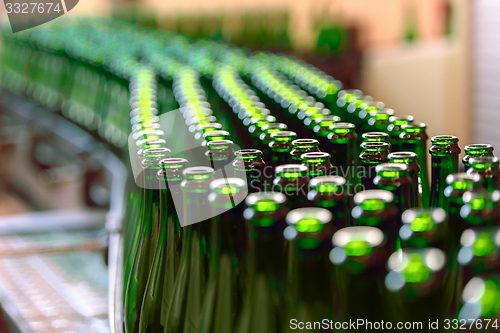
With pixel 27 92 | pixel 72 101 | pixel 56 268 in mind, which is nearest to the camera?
pixel 56 268

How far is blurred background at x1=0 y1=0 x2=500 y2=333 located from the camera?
1020 mm

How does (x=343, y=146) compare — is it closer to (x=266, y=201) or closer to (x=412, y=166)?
(x=412, y=166)

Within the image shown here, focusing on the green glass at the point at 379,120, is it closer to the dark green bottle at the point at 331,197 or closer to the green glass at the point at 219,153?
the green glass at the point at 219,153

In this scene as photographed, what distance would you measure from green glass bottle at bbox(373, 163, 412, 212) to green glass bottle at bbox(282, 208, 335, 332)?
4.2 inches

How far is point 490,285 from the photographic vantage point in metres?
0.47

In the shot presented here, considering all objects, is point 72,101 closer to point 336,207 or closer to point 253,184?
point 253,184

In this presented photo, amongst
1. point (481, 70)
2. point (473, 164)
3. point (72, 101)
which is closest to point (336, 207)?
point (473, 164)

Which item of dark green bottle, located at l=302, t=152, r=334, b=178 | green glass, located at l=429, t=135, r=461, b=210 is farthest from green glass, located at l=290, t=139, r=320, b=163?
green glass, located at l=429, t=135, r=461, b=210

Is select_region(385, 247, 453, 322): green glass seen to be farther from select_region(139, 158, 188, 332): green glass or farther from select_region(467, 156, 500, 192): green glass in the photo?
select_region(139, 158, 188, 332): green glass

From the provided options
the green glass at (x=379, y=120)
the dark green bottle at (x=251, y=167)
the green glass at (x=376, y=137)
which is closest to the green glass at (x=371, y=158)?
the green glass at (x=376, y=137)

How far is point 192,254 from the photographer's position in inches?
27.9

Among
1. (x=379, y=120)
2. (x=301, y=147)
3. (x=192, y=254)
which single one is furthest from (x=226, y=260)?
(x=379, y=120)

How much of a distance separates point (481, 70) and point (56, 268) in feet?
9.23

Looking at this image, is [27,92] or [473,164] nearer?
[473,164]
